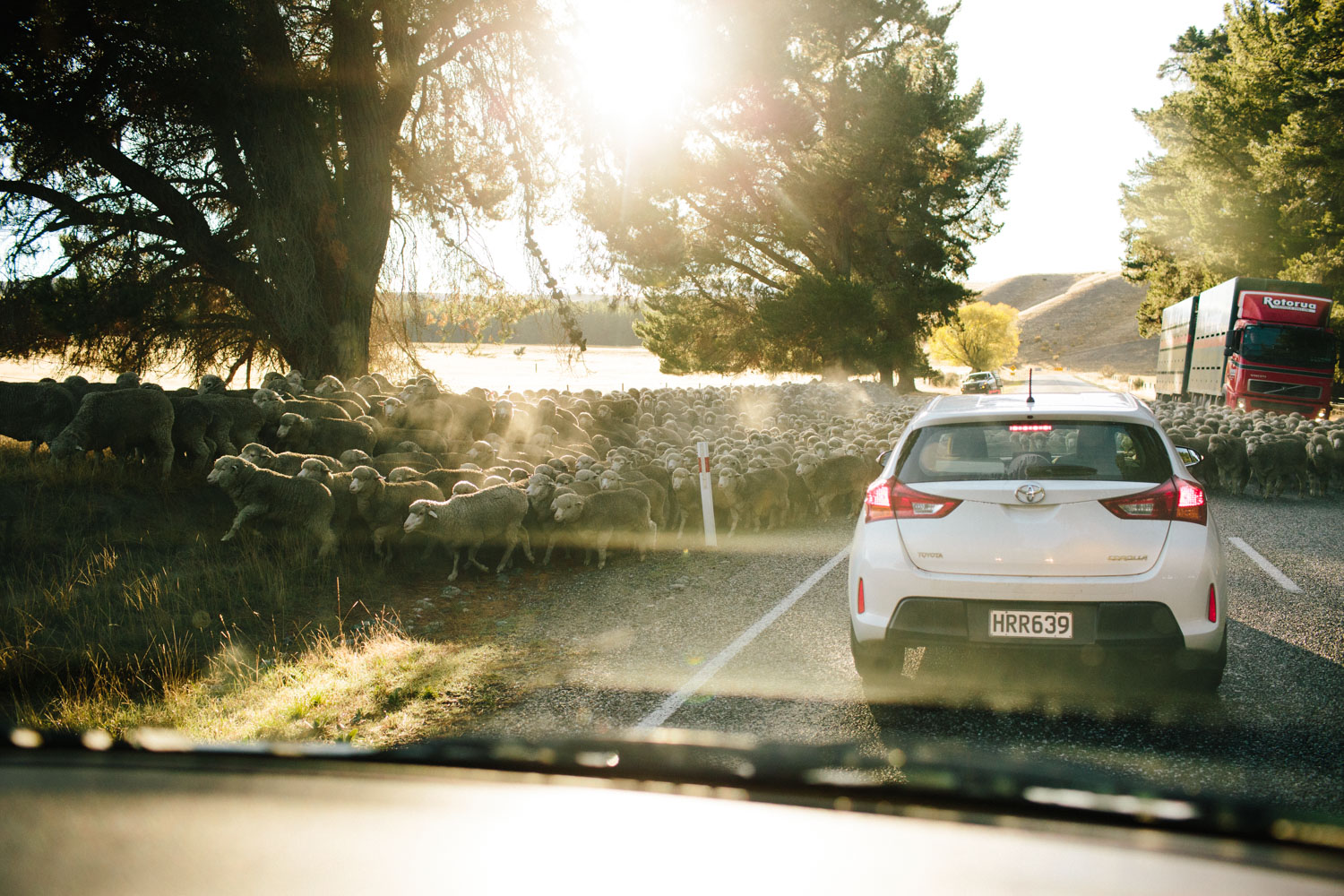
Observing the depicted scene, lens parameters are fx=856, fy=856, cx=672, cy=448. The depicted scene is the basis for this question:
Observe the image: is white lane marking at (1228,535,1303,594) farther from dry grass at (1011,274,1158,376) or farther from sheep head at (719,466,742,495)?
dry grass at (1011,274,1158,376)

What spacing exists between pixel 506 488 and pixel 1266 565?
767 centimetres

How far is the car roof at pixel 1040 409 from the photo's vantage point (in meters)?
4.88

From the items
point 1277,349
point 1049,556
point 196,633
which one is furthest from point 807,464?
point 1277,349

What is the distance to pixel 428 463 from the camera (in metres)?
10.6

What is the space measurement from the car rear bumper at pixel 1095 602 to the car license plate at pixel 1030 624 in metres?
0.03

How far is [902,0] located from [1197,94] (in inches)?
625

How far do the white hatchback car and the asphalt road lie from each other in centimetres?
37

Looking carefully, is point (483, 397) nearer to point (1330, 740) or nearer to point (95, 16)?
point (95, 16)

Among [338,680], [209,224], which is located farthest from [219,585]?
[209,224]

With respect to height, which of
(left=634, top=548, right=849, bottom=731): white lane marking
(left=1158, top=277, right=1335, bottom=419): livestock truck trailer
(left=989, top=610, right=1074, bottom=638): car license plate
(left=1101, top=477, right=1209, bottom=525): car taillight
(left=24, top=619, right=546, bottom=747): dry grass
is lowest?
(left=24, top=619, right=546, bottom=747): dry grass

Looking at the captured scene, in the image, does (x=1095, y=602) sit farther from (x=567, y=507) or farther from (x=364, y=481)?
(x=364, y=481)

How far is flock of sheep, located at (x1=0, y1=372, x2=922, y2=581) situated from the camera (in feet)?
28.0

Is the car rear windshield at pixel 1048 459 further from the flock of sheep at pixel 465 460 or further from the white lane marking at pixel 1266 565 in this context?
the flock of sheep at pixel 465 460

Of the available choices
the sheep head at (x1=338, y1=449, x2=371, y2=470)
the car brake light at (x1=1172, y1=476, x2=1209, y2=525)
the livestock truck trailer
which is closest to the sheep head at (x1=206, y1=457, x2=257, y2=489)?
the sheep head at (x1=338, y1=449, x2=371, y2=470)
